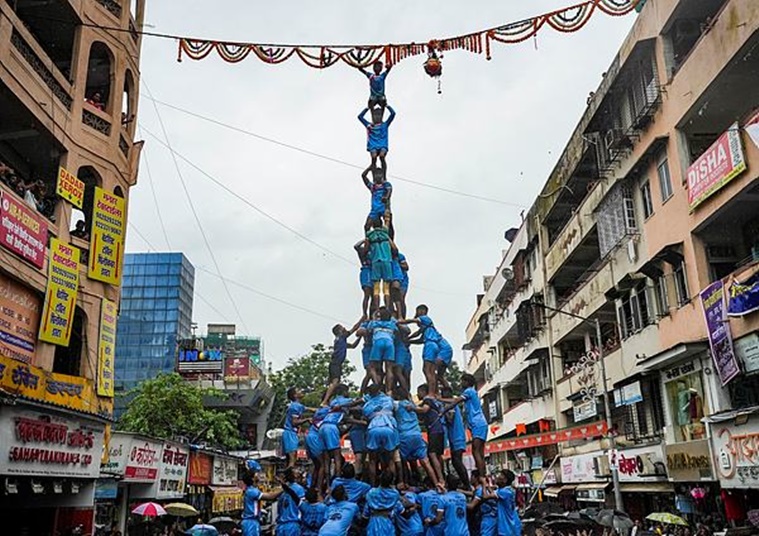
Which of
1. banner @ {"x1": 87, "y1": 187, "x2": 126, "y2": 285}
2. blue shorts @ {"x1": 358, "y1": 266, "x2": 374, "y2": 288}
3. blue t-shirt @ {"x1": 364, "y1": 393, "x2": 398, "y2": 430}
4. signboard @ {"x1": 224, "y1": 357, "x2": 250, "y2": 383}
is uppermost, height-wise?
signboard @ {"x1": 224, "y1": 357, "x2": 250, "y2": 383}

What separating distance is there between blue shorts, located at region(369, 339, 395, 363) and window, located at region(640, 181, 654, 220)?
11.6 m

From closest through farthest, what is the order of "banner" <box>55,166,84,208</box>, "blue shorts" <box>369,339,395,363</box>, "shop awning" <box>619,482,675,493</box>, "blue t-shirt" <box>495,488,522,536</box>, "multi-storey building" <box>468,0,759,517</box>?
1. "blue t-shirt" <box>495,488,522,536</box>
2. "blue shorts" <box>369,339,395,363</box>
3. "multi-storey building" <box>468,0,759,517</box>
4. "banner" <box>55,166,84,208</box>
5. "shop awning" <box>619,482,675,493</box>

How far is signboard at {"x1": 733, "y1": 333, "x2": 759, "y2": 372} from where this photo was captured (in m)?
16.9

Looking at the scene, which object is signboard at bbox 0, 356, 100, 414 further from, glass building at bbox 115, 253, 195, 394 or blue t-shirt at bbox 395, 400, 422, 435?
glass building at bbox 115, 253, 195, 394

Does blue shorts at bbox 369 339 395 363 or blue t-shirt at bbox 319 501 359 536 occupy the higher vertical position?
blue shorts at bbox 369 339 395 363

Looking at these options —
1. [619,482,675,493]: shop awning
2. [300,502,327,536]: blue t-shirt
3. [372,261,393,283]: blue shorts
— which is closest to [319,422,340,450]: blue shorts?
[300,502,327,536]: blue t-shirt

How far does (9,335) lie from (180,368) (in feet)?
136

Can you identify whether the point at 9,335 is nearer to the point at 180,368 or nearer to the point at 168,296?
the point at 180,368

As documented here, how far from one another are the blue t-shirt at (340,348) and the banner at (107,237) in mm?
8403

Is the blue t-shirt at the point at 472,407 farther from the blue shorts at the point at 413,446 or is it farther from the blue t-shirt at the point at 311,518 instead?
the blue t-shirt at the point at 311,518

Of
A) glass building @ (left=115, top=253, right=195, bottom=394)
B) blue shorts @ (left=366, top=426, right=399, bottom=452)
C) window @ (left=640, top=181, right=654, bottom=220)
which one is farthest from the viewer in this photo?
glass building @ (left=115, top=253, right=195, bottom=394)

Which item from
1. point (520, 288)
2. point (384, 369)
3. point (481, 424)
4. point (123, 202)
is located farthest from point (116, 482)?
point (520, 288)

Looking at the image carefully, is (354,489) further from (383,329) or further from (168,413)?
(168,413)

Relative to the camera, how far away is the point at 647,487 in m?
24.0
